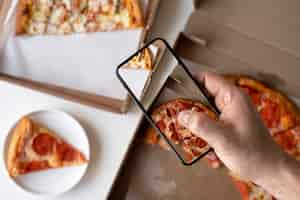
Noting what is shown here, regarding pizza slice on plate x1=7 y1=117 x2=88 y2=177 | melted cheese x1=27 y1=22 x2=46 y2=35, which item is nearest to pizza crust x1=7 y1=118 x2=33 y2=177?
pizza slice on plate x1=7 y1=117 x2=88 y2=177

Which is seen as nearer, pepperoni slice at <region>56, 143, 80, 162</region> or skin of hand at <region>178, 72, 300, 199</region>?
skin of hand at <region>178, 72, 300, 199</region>

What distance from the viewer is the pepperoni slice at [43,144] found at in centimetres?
121

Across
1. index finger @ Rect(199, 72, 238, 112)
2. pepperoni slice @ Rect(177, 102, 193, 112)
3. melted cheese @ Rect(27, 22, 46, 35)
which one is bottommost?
pepperoni slice @ Rect(177, 102, 193, 112)

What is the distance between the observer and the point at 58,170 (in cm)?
121

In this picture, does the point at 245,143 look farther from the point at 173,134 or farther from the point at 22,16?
the point at 22,16

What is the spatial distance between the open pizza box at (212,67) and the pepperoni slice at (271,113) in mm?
39

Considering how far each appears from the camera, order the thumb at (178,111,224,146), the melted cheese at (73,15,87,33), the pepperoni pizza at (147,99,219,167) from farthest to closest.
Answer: the melted cheese at (73,15,87,33)
the pepperoni pizza at (147,99,219,167)
the thumb at (178,111,224,146)

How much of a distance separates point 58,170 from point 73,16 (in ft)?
1.12

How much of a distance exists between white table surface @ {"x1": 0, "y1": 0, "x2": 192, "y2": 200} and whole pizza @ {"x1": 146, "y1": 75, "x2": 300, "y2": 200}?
0.08 m

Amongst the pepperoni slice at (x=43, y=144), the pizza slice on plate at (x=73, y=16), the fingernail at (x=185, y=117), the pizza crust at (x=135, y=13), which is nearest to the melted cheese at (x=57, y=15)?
the pizza slice on plate at (x=73, y=16)

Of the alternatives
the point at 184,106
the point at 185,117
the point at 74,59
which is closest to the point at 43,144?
the point at 74,59

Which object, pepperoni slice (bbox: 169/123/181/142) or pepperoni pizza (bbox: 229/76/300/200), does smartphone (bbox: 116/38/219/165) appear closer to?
pepperoni slice (bbox: 169/123/181/142)

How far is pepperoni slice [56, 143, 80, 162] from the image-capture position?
1204mm

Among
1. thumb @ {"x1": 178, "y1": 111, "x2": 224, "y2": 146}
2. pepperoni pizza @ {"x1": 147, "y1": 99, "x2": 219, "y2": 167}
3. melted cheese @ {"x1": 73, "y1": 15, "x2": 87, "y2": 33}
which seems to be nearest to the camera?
thumb @ {"x1": 178, "y1": 111, "x2": 224, "y2": 146}
